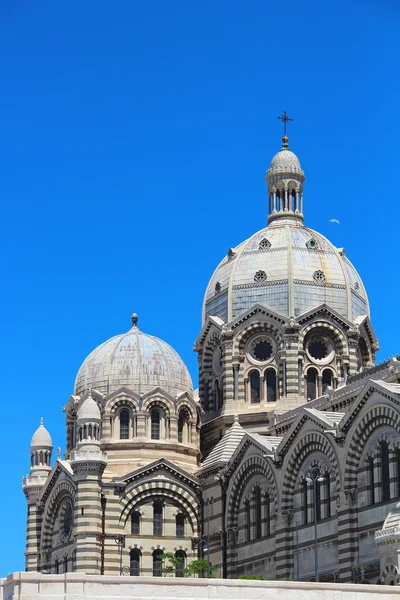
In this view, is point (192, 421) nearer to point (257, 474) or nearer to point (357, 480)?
point (257, 474)

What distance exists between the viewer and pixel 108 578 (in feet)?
152

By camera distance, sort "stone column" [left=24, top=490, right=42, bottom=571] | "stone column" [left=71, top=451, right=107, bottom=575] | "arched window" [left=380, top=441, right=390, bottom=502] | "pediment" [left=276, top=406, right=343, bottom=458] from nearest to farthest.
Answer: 1. "arched window" [left=380, top=441, right=390, bottom=502]
2. "pediment" [left=276, top=406, right=343, bottom=458]
3. "stone column" [left=71, top=451, right=107, bottom=575]
4. "stone column" [left=24, top=490, right=42, bottom=571]

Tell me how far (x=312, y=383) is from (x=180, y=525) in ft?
38.2

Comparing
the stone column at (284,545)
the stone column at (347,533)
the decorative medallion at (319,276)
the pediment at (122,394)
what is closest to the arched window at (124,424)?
the pediment at (122,394)

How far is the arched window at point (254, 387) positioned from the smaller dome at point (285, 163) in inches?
561

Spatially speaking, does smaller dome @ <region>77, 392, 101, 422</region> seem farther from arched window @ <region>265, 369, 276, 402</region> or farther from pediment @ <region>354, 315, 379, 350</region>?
pediment @ <region>354, 315, 379, 350</region>

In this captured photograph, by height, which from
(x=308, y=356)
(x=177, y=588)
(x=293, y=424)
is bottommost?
(x=177, y=588)

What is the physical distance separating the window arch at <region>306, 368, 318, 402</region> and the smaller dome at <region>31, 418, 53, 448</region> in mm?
17039

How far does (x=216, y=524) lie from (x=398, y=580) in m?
26.7

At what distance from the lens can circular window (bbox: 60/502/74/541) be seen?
273ft

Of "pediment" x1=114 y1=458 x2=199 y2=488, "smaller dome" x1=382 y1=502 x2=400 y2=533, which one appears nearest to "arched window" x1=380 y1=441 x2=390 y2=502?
"smaller dome" x1=382 y1=502 x2=400 y2=533

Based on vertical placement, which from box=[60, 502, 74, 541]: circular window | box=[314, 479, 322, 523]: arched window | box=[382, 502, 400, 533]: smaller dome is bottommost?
box=[382, 502, 400, 533]: smaller dome

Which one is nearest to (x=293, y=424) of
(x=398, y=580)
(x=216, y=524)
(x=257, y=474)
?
(x=257, y=474)

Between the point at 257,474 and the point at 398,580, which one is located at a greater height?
the point at 257,474
